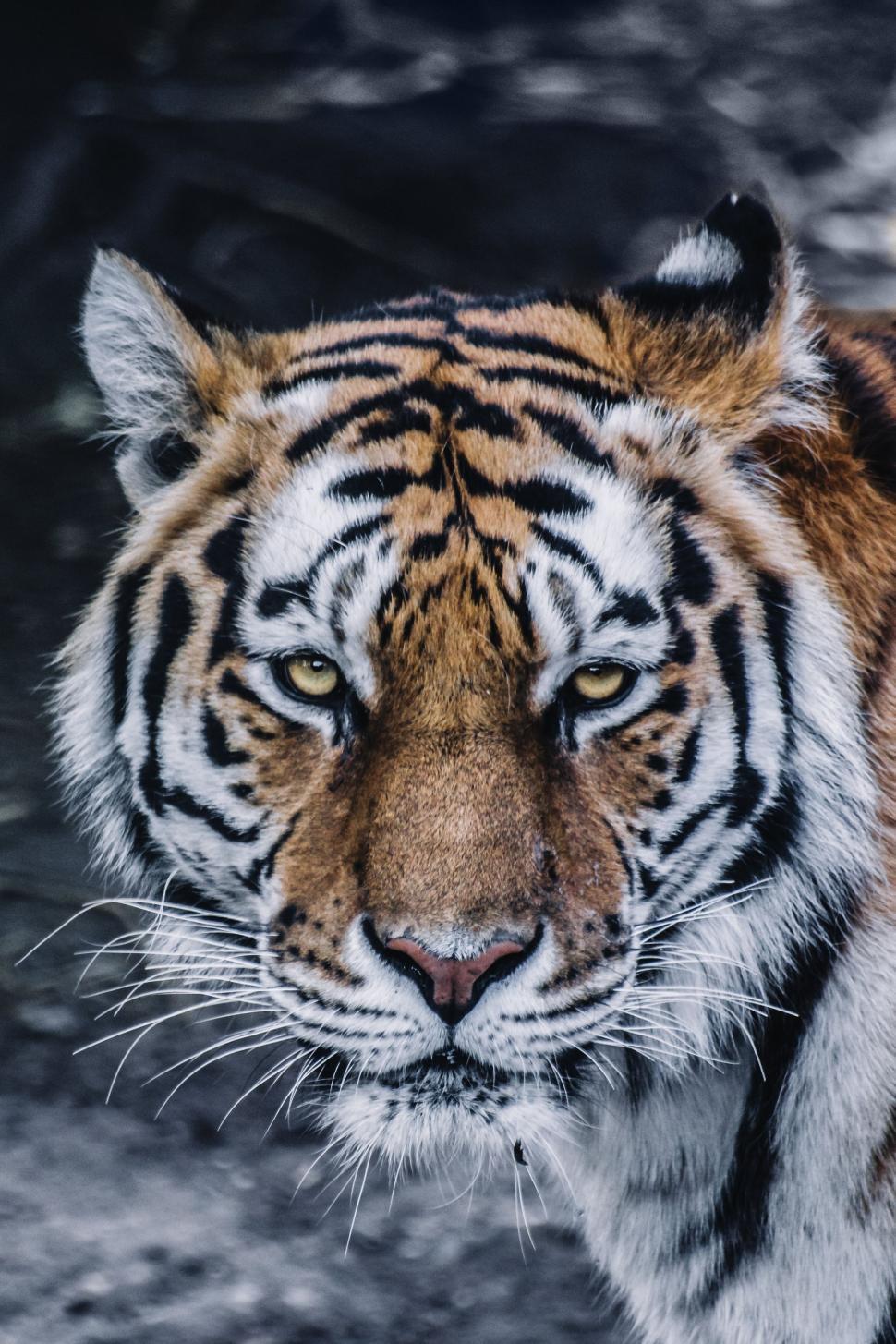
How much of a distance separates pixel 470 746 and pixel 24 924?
6.79 ft

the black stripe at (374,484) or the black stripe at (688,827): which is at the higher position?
the black stripe at (374,484)

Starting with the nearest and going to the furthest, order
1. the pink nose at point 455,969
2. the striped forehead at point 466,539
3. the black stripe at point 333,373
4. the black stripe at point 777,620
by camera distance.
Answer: the pink nose at point 455,969 → the striped forehead at point 466,539 → the black stripe at point 777,620 → the black stripe at point 333,373

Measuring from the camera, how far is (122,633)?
6.22 feet

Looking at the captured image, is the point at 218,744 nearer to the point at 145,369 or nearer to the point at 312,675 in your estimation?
the point at 312,675

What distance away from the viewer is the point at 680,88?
609cm

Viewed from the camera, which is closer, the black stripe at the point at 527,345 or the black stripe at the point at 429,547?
the black stripe at the point at 429,547

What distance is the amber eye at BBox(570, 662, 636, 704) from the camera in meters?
1.63

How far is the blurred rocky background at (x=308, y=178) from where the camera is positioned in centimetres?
383

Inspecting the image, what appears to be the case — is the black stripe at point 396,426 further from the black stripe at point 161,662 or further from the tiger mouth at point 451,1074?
the tiger mouth at point 451,1074

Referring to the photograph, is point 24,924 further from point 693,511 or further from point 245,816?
point 693,511

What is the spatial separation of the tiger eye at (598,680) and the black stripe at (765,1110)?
358 mm

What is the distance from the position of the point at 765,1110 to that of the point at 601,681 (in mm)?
545

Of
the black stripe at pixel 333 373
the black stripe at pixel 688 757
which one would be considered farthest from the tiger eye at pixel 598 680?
the black stripe at pixel 333 373

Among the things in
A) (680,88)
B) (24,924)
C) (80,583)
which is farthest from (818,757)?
(680,88)
